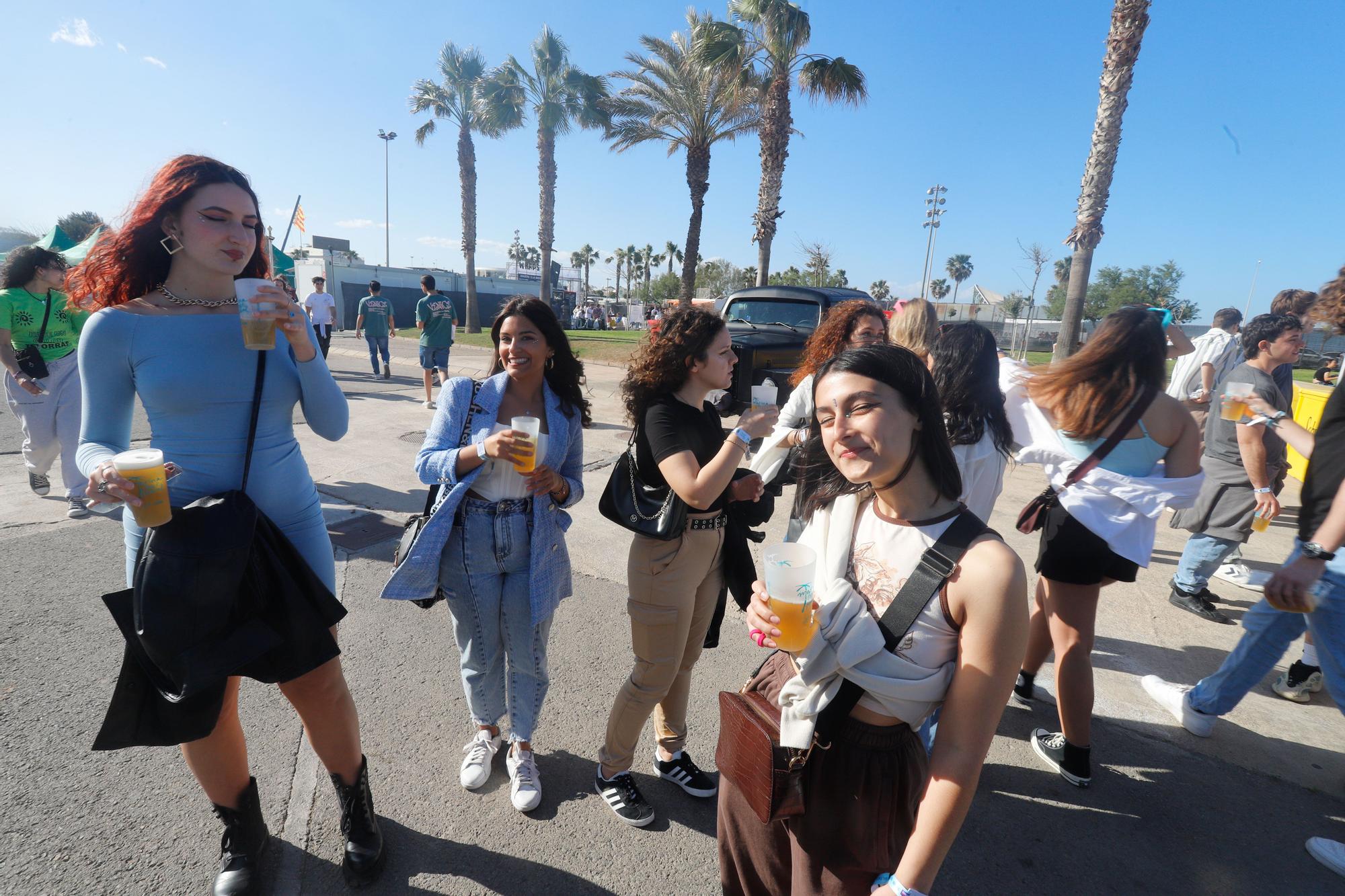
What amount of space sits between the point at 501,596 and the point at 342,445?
18.6 feet

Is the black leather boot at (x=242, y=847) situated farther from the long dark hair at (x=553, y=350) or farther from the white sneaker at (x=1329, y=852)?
the white sneaker at (x=1329, y=852)

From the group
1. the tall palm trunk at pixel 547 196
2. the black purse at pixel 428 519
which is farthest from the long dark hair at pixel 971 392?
the tall palm trunk at pixel 547 196

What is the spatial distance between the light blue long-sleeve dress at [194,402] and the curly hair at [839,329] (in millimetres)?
2348

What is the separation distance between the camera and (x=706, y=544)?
226 centimetres

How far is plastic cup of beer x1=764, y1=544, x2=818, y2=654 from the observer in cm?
131

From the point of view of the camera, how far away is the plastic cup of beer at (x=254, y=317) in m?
1.76

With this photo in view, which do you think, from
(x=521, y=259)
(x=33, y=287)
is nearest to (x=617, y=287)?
(x=521, y=259)

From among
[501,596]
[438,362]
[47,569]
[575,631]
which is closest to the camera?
[501,596]

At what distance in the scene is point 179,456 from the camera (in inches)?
71.7

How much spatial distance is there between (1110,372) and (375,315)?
11.8 metres

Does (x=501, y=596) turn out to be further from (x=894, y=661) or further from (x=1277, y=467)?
(x=1277, y=467)

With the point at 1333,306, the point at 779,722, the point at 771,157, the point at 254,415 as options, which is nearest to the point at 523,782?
the point at 779,722

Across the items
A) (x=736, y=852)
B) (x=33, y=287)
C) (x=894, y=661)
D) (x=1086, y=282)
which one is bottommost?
(x=736, y=852)

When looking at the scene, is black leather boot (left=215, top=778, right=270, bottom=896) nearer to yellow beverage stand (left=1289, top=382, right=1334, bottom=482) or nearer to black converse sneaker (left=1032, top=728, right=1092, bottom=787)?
black converse sneaker (left=1032, top=728, right=1092, bottom=787)
